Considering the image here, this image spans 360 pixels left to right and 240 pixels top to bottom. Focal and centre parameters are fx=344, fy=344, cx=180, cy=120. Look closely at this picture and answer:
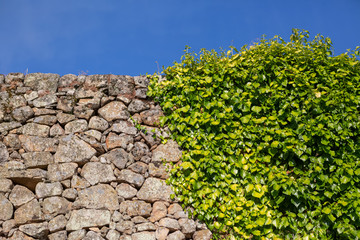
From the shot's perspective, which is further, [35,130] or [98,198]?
[35,130]

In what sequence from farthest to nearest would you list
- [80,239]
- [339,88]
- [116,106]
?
[116,106] < [339,88] < [80,239]

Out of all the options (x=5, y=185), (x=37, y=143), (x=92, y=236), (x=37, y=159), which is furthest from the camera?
(x=37, y=143)

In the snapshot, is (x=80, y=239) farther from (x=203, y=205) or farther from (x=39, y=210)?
(x=203, y=205)

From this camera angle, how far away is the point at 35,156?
16.0ft

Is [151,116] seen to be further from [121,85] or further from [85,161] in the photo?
[85,161]

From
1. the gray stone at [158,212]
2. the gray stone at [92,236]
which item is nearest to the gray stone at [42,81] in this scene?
the gray stone at [92,236]

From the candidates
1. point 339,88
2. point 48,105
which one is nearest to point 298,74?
point 339,88

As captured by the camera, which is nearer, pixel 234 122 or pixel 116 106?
pixel 234 122

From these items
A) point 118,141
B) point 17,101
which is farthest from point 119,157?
point 17,101

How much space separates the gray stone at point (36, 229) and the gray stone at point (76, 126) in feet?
4.35

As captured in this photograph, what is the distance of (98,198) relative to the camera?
470cm

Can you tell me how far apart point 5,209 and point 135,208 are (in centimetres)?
175

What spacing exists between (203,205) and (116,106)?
1.94m

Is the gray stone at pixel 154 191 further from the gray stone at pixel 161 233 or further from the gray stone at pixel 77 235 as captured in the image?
the gray stone at pixel 77 235
